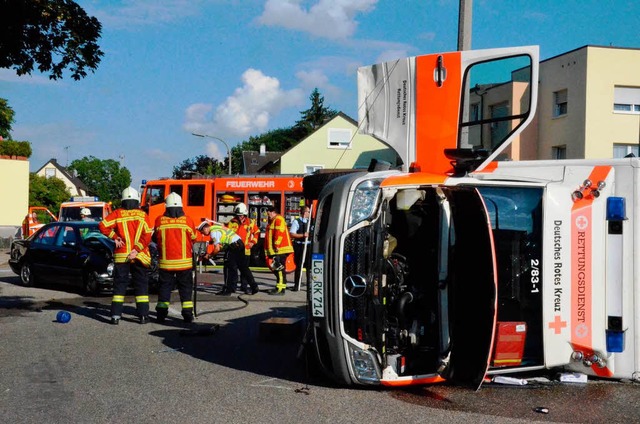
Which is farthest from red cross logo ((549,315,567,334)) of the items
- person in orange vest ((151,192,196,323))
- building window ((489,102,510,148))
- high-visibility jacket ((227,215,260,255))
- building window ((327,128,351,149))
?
building window ((327,128,351,149))

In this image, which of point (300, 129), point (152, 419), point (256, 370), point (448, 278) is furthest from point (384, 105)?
point (300, 129)

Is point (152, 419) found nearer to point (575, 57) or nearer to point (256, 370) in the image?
point (256, 370)

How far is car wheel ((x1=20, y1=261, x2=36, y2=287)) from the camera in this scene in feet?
52.7

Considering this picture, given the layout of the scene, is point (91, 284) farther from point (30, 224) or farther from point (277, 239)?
point (30, 224)

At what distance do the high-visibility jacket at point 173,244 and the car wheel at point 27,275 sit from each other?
21.2 ft

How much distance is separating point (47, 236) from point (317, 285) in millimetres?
10741

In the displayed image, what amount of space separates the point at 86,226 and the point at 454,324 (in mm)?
10605

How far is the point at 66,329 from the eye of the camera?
10.4 meters

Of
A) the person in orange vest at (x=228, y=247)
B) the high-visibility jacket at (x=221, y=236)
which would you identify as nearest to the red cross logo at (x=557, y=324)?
the high-visibility jacket at (x=221, y=236)

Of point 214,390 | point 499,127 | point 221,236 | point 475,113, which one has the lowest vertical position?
point 214,390

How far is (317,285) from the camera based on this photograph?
6.77 m

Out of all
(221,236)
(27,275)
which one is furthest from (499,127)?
(27,275)

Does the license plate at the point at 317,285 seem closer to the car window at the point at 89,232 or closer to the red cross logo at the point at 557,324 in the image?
the red cross logo at the point at 557,324

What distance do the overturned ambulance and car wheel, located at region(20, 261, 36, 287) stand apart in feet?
35.8
